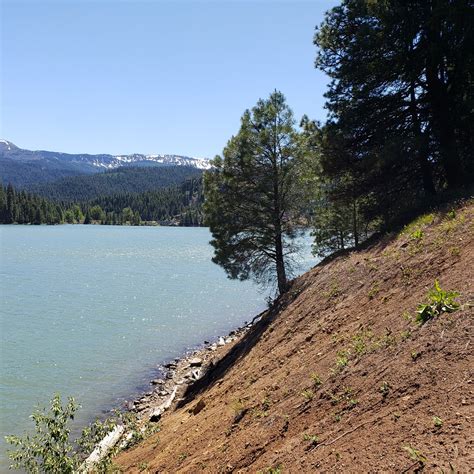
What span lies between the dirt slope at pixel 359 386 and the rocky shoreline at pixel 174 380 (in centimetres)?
463

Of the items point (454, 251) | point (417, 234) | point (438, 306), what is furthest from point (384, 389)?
point (417, 234)

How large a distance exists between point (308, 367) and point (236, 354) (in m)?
9.11

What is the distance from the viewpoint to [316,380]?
342 inches

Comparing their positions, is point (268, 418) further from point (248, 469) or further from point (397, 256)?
point (397, 256)

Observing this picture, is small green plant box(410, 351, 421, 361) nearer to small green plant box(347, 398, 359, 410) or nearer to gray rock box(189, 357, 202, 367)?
small green plant box(347, 398, 359, 410)

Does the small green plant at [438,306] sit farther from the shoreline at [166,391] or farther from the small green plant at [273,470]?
the shoreline at [166,391]

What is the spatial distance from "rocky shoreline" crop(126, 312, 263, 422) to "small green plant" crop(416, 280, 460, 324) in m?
12.5

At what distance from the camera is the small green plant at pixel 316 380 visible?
8.48 m

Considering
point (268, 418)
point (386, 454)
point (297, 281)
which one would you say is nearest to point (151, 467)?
point (268, 418)

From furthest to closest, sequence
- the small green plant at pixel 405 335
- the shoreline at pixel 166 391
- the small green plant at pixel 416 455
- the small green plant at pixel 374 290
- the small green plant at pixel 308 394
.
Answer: the shoreline at pixel 166 391
the small green plant at pixel 374 290
the small green plant at pixel 308 394
the small green plant at pixel 405 335
the small green plant at pixel 416 455

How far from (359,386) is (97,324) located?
31358 mm

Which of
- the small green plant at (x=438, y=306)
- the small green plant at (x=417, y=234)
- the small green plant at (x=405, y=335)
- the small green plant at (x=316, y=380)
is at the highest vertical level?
the small green plant at (x=417, y=234)

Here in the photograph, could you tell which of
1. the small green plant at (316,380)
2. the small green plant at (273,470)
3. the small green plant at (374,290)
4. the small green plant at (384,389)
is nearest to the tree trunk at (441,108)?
the small green plant at (374,290)

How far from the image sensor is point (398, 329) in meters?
8.37
